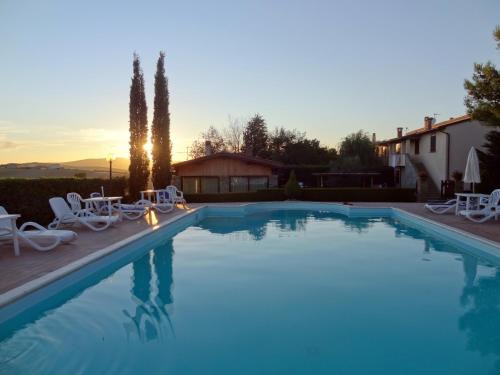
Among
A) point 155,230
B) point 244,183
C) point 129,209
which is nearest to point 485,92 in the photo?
point 155,230

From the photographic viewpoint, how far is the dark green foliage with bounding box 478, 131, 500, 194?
18516mm

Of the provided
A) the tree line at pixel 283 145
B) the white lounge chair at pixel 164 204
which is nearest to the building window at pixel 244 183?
the white lounge chair at pixel 164 204

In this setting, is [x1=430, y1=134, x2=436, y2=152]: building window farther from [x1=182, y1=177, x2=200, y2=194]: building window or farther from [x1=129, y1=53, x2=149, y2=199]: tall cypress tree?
[x1=129, y1=53, x2=149, y2=199]: tall cypress tree

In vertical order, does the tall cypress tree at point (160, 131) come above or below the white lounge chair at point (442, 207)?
above

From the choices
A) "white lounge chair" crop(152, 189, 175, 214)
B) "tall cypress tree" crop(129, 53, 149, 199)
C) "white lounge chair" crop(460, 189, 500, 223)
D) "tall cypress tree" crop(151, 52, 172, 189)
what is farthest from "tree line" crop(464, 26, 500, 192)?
"tall cypress tree" crop(129, 53, 149, 199)

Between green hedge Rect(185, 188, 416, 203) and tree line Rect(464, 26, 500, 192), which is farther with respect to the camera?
green hedge Rect(185, 188, 416, 203)

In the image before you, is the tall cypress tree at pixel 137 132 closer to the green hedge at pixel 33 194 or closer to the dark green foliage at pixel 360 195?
the green hedge at pixel 33 194

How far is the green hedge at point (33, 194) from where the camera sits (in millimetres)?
11106

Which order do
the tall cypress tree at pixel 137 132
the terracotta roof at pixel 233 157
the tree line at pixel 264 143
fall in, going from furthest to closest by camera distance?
the tree line at pixel 264 143 < the terracotta roof at pixel 233 157 < the tall cypress tree at pixel 137 132

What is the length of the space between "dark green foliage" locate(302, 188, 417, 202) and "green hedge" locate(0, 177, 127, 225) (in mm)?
14572

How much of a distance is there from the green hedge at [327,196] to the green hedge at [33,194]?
997 centimetres

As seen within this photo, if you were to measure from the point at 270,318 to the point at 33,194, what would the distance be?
33.2 ft

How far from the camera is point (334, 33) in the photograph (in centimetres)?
1680

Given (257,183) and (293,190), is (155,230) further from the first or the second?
(257,183)
